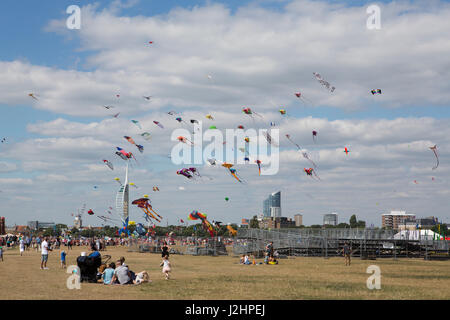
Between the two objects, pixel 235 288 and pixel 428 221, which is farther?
pixel 428 221

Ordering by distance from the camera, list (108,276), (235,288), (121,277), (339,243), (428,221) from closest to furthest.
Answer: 1. (235,288)
2. (121,277)
3. (108,276)
4. (339,243)
5. (428,221)

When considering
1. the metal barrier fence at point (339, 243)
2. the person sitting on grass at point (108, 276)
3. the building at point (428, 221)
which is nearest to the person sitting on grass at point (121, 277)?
the person sitting on grass at point (108, 276)

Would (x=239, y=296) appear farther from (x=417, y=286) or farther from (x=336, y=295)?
(x=417, y=286)

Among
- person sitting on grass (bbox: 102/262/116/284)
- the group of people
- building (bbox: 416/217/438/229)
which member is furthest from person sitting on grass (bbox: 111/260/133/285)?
building (bbox: 416/217/438/229)

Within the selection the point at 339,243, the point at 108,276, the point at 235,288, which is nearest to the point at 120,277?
the point at 108,276

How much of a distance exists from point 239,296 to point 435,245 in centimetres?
3742

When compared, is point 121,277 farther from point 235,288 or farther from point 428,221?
point 428,221

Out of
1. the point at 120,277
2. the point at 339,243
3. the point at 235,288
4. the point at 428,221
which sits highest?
the point at 120,277

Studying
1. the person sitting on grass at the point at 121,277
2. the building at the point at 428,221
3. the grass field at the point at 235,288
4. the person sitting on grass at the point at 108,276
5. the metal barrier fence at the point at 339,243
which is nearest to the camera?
the grass field at the point at 235,288

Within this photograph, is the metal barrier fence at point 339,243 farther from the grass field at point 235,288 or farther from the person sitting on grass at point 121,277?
the person sitting on grass at point 121,277

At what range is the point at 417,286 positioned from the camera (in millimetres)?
21719
